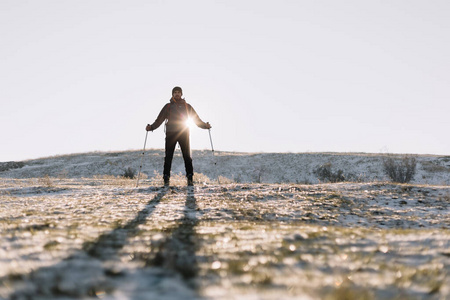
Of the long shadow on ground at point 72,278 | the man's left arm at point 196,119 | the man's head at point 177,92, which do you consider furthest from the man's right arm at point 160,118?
the long shadow on ground at point 72,278

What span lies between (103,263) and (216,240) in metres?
1.25

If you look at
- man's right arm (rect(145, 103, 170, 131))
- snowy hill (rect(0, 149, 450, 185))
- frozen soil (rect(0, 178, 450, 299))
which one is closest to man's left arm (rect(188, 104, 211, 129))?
man's right arm (rect(145, 103, 170, 131))

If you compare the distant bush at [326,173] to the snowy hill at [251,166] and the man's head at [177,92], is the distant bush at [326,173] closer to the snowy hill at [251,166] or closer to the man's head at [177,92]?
the snowy hill at [251,166]

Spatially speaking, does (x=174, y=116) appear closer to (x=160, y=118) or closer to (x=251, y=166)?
(x=160, y=118)

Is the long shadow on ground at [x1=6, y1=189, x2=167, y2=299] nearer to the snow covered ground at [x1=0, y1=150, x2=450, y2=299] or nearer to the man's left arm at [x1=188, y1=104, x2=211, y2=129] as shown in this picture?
the snow covered ground at [x1=0, y1=150, x2=450, y2=299]

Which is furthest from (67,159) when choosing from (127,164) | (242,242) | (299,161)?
(242,242)

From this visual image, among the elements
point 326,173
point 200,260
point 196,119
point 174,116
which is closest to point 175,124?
point 174,116

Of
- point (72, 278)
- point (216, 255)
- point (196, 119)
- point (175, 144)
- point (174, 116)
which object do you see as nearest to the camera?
point (72, 278)

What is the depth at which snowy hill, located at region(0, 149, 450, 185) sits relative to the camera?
88.0 feet

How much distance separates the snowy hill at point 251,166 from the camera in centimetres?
2683

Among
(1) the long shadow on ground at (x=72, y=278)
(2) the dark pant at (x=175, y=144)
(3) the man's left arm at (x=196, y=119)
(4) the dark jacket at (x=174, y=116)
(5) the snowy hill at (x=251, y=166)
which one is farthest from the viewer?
(5) the snowy hill at (x=251, y=166)

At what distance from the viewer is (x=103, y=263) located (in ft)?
7.82

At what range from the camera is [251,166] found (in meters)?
31.5

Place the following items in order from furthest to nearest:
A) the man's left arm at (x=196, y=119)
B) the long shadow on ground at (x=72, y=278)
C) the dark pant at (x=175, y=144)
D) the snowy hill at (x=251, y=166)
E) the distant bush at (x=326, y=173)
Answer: the snowy hill at (x=251, y=166)
the distant bush at (x=326, y=173)
the man's left arm at (x=196, y=119)
the dark pant at (x=175, y=144)
the long shadow on ground at (x=72, y=278)
